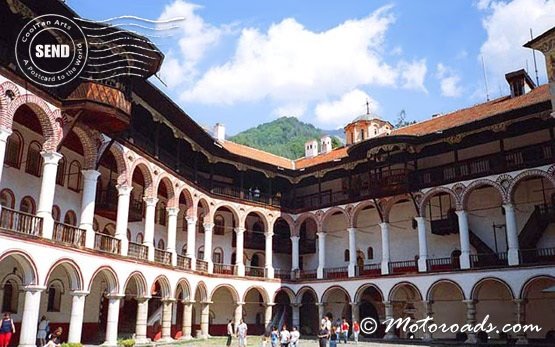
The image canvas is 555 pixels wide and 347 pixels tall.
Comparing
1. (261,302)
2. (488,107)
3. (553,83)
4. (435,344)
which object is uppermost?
(488,107)

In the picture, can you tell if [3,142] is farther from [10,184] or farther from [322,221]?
[322,221]

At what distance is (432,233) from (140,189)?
1609cm

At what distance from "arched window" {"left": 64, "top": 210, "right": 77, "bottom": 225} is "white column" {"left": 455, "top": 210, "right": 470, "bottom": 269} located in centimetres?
1807

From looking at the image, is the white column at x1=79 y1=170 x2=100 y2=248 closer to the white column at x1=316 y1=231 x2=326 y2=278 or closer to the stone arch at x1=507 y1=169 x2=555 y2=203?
the white column at x1=316 y1=231 x2=326 y2=278

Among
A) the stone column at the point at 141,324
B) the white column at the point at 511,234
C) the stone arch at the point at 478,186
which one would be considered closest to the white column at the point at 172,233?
the stone column at the point at 141,324

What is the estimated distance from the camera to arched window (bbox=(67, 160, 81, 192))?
20.7 meters

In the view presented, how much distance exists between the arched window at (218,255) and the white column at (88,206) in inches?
565

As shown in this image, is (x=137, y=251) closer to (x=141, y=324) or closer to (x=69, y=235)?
(x=141, y=324)

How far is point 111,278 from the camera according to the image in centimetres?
1917

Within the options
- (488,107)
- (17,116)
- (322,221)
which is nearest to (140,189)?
(17,116)

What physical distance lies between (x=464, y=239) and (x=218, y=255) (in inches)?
590

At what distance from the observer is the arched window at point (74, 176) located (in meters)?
20.7

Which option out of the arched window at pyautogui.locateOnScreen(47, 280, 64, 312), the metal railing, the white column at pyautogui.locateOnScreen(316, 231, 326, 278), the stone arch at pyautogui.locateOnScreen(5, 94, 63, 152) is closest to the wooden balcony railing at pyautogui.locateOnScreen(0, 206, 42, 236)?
the stone arch at pyautogui.locateOnScreen(5, 94, 63, 152)

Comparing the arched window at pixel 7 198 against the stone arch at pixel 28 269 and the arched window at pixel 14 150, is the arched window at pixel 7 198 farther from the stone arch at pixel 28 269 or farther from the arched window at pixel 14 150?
the stone arch at pixel 28 269
